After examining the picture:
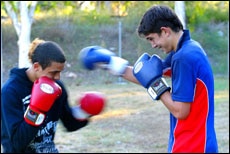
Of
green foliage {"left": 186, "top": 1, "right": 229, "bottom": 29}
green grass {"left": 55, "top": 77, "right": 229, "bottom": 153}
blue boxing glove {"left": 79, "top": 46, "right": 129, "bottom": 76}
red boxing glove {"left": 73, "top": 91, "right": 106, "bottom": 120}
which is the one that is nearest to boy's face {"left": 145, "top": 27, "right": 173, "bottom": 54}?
blue boxing glove {"left": 79, "top": 46, "right": 129, "bottom": 76}

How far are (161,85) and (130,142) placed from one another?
395 centimetres

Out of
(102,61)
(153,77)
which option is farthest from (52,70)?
(153,77)

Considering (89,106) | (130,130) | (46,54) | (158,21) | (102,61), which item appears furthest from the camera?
(130,130)

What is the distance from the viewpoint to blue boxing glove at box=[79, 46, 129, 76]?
301 centimetres

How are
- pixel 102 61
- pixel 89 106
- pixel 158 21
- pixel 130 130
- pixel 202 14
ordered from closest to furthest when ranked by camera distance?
pixel 158 21 < pixel 102 61 < pixel 89 106 < pixel 130 130 < pixel 202 14

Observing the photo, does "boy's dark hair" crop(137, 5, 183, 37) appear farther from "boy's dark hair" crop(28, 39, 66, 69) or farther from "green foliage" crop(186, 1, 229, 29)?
"green foliage" crop(186, 1, 229, 29)

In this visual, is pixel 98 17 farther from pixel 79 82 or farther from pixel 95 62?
pixel 95 62

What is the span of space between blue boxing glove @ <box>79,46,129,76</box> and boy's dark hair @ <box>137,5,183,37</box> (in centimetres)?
28

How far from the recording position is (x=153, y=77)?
112 inches

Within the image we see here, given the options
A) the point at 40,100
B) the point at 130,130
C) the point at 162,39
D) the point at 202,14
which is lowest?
the point at 202,14

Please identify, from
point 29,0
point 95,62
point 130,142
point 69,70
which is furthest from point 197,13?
point 95,62

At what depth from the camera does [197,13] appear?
18906mm

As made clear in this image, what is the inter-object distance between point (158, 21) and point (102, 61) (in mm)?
449

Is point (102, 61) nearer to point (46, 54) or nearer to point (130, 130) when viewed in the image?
point (46, 54)
